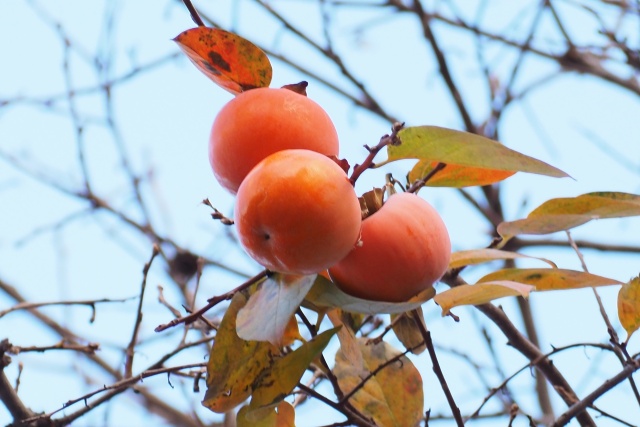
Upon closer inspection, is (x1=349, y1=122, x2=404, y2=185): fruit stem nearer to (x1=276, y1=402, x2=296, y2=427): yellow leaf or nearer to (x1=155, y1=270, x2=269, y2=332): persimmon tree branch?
(x1=155, y1=270, x2=269, y2=332): persimmon tree branch

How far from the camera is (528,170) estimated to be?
610mm

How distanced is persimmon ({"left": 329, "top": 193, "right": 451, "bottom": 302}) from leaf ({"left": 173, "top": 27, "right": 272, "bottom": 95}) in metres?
0.18

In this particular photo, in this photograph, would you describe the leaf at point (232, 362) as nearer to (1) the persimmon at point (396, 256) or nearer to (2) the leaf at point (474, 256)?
(1) the persimmon at point (396, 256)

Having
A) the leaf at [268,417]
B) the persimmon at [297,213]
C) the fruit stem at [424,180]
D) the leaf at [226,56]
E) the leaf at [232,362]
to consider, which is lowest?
the leaf at [268,417]

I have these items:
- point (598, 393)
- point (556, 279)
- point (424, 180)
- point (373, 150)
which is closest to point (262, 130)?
point (373, 150)

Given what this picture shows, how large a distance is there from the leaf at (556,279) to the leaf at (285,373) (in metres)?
0.20

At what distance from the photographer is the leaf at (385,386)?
2.76ft

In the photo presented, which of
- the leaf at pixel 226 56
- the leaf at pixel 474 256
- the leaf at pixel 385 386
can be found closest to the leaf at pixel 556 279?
the leaf at pixel 474 256

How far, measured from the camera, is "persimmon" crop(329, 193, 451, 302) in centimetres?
63

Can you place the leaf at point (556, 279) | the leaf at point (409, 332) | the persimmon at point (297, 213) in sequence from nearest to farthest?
1. the persimmon at point (297, 213)
2. the leaf at point (556, 279)
3. the leaf at point (409, 332)

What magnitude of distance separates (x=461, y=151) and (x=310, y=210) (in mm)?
148

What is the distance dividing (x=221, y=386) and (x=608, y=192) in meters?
0.40

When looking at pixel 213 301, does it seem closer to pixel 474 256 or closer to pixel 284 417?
pixel 284 417

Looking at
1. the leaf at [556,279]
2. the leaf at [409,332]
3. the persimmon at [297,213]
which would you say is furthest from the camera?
the leaf at [409,332]
